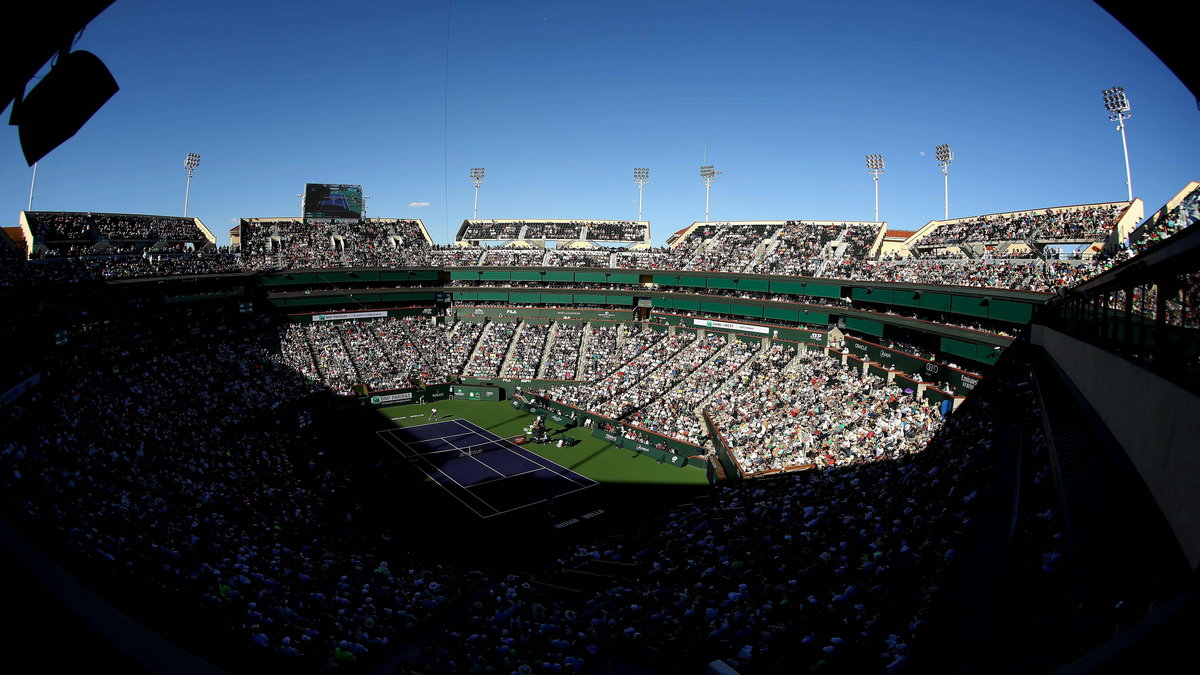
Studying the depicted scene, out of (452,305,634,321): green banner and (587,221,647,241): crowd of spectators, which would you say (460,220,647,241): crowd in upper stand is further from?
(452,305,634,321): green banner

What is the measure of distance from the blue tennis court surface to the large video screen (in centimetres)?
3863

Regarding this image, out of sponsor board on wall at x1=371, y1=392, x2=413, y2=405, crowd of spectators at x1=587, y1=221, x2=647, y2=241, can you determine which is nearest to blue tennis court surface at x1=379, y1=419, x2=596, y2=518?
sponsor board on wall at x1=371, y1=392, x2=413, y2=405

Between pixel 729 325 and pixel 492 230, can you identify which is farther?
pixel 492 230

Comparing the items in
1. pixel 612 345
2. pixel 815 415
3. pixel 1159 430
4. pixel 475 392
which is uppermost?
pixel 1159 430

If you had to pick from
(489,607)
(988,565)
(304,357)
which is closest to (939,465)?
(988,565)

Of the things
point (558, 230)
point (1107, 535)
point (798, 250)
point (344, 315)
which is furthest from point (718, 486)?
point (558, 230)

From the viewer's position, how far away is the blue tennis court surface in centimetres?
2786

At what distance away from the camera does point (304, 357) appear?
1849 inches

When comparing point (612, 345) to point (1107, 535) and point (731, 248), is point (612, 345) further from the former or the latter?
point (1107, 535)

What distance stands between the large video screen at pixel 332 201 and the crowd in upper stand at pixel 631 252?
1883 mm

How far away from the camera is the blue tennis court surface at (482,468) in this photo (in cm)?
2786

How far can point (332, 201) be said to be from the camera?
6825 centimetres

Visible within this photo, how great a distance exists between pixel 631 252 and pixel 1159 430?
56.1m

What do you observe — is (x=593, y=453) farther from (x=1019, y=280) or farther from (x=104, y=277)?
(x=104, y=277)
